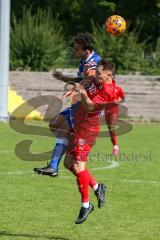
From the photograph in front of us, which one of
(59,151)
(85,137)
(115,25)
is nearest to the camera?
(85,137)

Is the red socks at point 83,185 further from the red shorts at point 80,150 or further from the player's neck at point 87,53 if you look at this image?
the player's neck at point 87,53

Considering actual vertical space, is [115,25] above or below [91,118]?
above

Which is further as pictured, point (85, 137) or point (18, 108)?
point (18, 108)

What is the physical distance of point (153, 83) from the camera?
2706 centimetres

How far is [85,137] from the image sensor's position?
845cm

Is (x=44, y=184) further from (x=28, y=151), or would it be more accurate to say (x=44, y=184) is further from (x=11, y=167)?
(x=28, y=151)

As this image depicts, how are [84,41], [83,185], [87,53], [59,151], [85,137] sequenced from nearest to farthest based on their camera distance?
[83,185], [85,137], [84,41], [87,53], [59,151]

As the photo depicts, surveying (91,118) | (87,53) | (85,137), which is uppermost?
(87,53)

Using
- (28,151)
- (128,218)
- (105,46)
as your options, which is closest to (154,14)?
(105,46)

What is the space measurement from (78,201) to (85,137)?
2164 mm

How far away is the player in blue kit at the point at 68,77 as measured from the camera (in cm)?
895

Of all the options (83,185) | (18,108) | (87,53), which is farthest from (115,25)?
(18,108)

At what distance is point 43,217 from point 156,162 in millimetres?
6645

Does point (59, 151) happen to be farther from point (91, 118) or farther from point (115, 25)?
point (115, 25)
